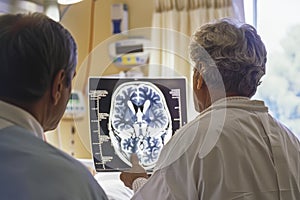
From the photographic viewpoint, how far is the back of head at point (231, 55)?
1.28 meters

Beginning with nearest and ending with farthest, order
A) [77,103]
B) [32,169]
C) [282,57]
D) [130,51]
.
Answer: [32,169] < [77,103] < [282,57] < [130,51]

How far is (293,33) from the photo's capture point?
225 cm

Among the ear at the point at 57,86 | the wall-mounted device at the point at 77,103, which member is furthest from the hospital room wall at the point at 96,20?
the ear at the point at 57,86

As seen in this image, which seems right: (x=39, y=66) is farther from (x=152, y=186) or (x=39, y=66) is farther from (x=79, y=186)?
(x=152, y=186)

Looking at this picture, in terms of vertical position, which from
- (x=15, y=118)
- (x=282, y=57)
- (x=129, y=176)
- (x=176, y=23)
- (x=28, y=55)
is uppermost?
(x=176, y=23)

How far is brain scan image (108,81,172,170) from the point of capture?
1.53m

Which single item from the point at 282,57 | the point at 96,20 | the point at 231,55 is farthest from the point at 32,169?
the point at 96,20

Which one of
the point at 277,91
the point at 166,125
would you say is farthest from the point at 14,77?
the point at 277,91

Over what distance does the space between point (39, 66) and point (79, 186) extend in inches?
10.6

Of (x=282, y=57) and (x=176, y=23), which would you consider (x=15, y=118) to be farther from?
(x=282, y=57)

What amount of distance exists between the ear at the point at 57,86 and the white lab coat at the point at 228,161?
0.42 meters

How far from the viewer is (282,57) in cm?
227

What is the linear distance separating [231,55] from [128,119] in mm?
460

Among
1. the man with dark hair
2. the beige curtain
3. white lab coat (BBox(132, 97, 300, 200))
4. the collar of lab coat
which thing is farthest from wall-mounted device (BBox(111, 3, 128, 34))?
the collar of lab coat
